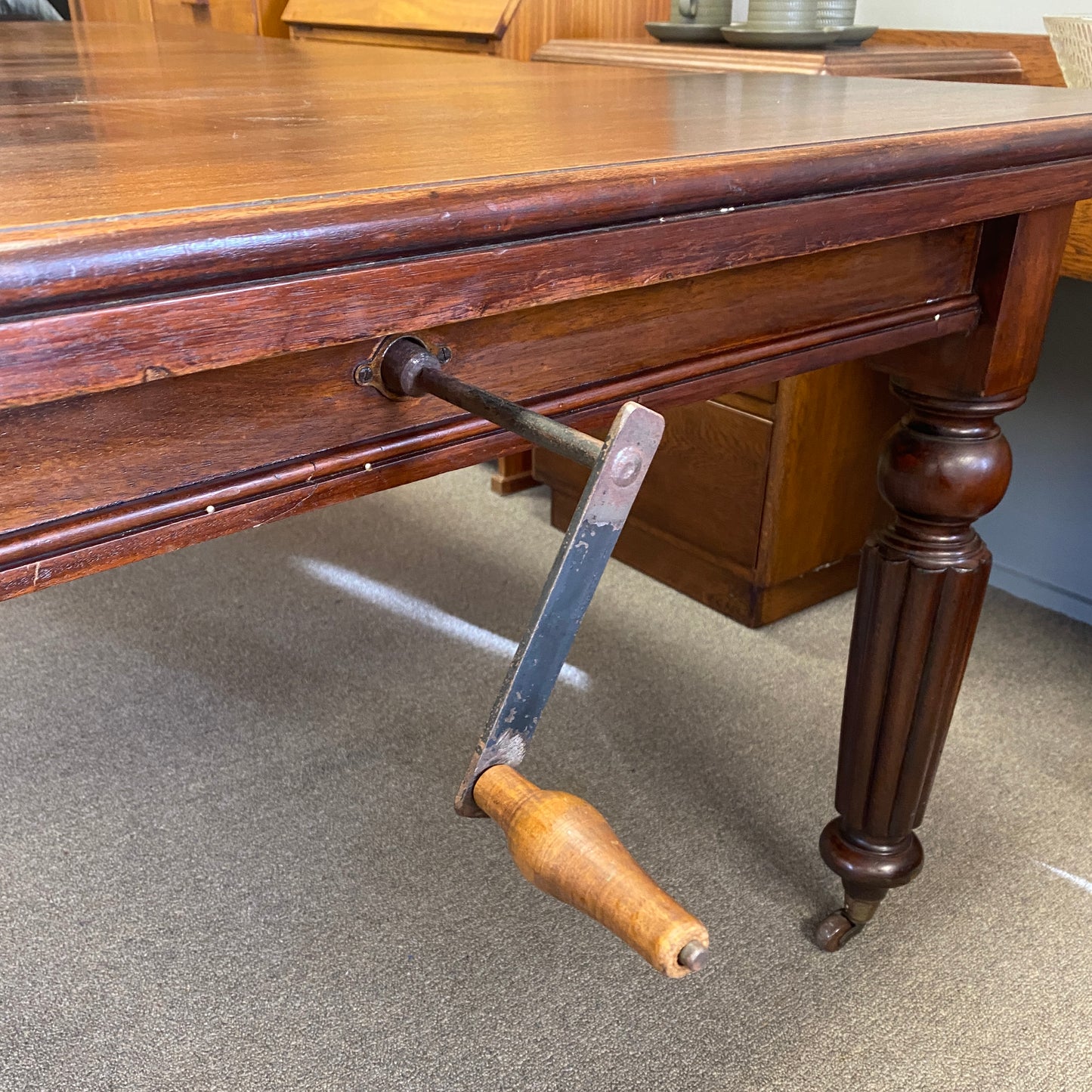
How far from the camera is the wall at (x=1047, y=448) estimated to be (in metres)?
1.49

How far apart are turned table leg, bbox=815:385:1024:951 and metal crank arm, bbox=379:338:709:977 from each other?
19.1 inches

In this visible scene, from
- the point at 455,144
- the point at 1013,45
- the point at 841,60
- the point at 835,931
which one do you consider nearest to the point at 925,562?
the point at 835,931

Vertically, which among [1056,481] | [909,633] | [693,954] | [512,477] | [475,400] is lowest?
[512,477]

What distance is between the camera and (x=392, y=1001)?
3.19 feet

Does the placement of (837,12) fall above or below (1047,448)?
above

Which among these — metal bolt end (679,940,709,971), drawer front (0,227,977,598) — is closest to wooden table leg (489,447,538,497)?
drawer front (0,227,977,598)

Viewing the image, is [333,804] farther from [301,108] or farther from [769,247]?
[769,247]

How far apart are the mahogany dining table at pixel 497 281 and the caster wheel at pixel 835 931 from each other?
203 mm

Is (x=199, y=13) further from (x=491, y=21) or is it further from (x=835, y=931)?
(x=835, y=931)

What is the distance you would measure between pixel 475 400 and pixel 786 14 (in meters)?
1.15

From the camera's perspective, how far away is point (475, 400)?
1.39ft

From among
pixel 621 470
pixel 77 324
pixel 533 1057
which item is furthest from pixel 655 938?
pixel 533 1057

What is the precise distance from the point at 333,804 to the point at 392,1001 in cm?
30

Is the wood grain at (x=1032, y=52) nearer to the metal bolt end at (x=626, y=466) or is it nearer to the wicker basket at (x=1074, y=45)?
the wicker basket at (x=1074, y=45)
